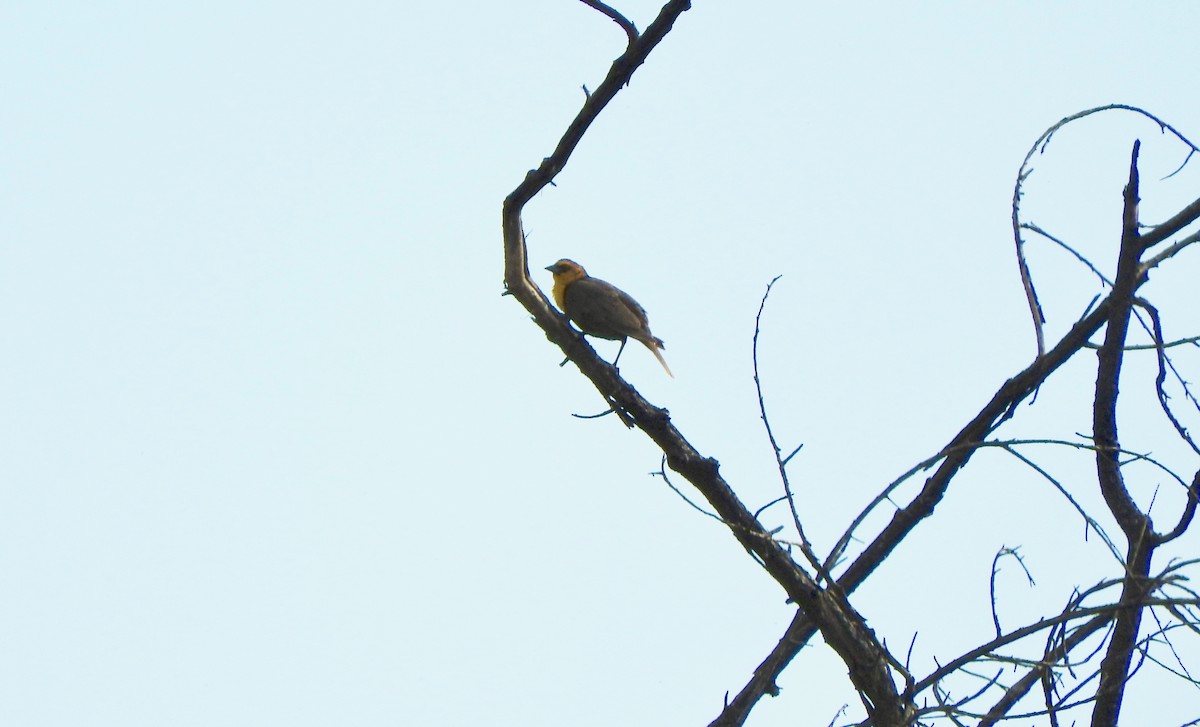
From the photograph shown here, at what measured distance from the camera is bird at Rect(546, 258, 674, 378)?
8164mm

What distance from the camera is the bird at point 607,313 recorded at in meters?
8.16

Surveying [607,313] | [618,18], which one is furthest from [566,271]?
[618,18]

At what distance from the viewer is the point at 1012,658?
3.28 meters

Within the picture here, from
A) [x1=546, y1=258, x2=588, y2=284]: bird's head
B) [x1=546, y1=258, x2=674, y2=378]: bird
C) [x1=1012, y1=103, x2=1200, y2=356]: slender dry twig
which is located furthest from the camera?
[x1=546, y1=258, x2=588, y2=284]: bird's head

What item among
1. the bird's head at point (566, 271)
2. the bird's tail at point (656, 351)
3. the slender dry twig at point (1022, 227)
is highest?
the bird's head at point (566, 271)

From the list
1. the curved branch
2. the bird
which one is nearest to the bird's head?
the bird

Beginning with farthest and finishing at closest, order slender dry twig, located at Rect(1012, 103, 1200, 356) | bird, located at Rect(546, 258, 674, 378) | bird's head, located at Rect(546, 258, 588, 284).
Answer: bird's head, located at Rect(546, 258, 588, 284), bird, located at Rect(546, 258, 674, 378), slender dry twig, located at Rect(1012, 103, 1200, 356)

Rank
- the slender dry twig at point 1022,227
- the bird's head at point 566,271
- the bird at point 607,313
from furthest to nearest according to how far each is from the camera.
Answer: the bird's head at point 566,271, the bird at point 607,313, the slender dry twig at point 1022,227

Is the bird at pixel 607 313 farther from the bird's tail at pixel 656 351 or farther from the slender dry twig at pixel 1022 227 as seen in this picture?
the slender dry twig at pixel 1022 227

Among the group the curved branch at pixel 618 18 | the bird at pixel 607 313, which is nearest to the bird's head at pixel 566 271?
the bird at pixel 607 313

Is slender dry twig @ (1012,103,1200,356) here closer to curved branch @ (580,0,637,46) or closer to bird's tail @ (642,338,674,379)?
curved branch @ (580,0,637,46)

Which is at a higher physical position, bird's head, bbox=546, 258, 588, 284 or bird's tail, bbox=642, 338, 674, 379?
bird's head, bbox=546, 258, 588, 284

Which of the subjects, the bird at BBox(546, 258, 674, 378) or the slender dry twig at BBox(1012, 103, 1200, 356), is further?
the bird at BBox(546, 258, 674, 378)

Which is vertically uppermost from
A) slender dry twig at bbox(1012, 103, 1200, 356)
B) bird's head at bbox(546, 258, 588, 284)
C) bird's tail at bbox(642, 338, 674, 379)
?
bird's head at bbox(546, 258, 588, 284)
